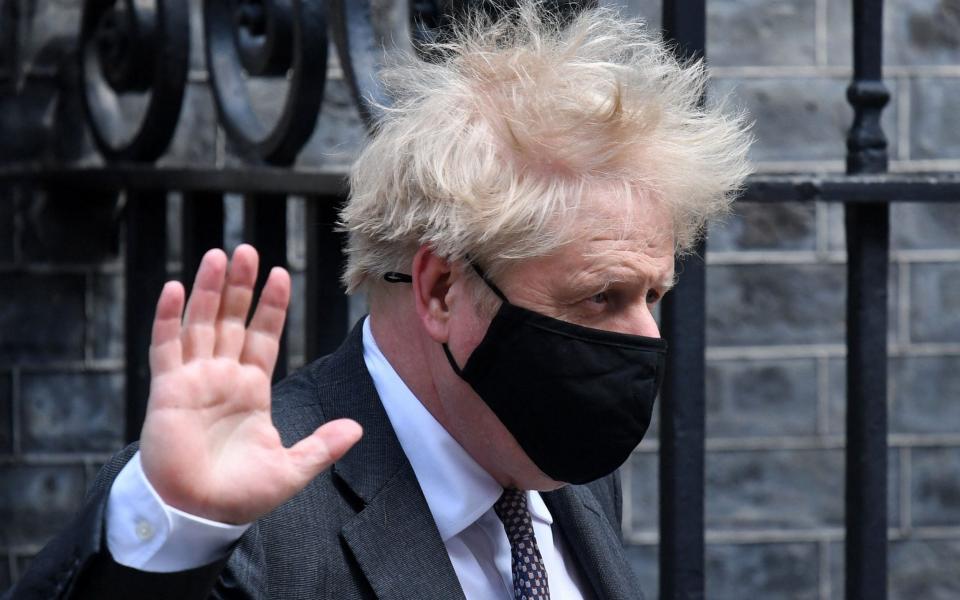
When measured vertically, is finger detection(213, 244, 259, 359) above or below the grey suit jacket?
above

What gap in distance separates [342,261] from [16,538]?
1460mm

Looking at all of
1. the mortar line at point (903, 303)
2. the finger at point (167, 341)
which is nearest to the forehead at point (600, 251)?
the finger at point (167, 341)

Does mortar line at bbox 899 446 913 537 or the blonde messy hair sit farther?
mortar line at bbox 899 446 913 537

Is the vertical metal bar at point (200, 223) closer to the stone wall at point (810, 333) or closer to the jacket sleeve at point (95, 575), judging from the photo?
→ the stone wall at point (810, 333)

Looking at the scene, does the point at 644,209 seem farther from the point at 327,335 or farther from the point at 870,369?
the point at 327,335

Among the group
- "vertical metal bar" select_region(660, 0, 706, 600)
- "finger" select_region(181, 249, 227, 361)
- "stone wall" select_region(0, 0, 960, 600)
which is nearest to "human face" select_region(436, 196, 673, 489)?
"vertical metal bar" select_region(660, 0, 706, 600)

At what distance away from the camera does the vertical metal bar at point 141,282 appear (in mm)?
3068

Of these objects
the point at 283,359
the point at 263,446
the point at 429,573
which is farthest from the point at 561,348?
the point at 283,359

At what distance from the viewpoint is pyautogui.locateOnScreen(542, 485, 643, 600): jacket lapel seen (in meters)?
1.94

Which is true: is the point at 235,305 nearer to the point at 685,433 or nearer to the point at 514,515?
the point at 514,515

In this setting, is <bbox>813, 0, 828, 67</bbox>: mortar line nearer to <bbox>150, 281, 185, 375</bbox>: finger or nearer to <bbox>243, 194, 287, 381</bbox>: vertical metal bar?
<bbox>243, 194, 287, 381</bbox>: vertical metal bar

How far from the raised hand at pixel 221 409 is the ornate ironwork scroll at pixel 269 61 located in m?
1.07

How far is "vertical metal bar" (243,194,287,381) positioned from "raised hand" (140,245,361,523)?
125 centimetres

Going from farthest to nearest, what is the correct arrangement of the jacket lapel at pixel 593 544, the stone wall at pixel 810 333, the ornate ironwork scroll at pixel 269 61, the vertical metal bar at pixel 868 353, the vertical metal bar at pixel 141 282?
the stone wall at pixel 810 333, the vertical metal bar at pixel 141 282, the ornate ironwork scroll at pixel 269 61, the vertical metal bar at pixel 868 353, the jacket lapel at pixel 593 544
